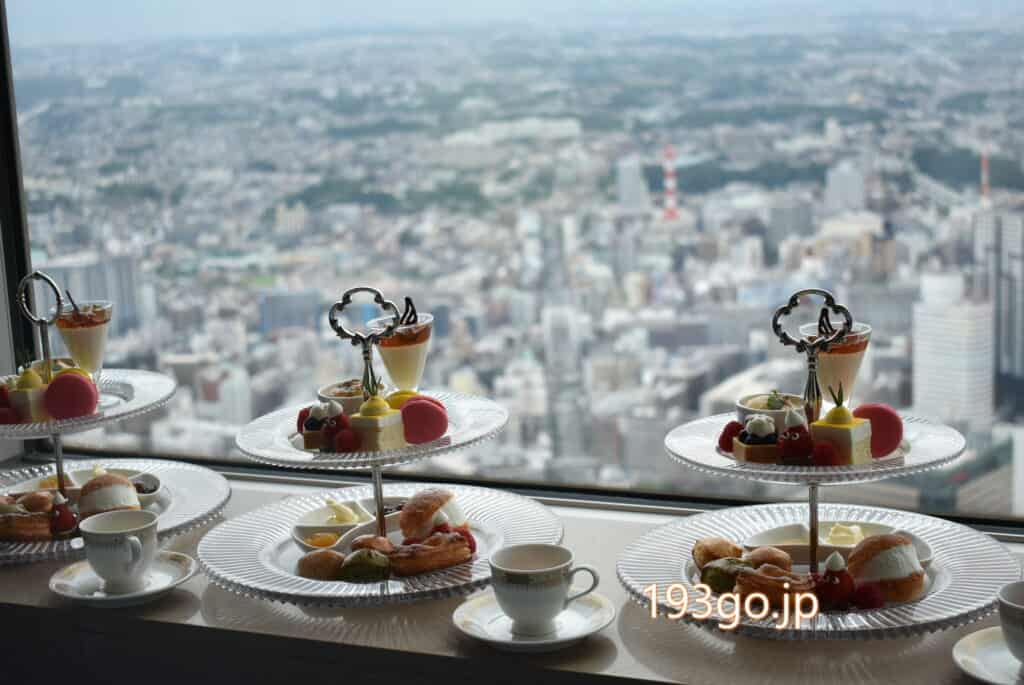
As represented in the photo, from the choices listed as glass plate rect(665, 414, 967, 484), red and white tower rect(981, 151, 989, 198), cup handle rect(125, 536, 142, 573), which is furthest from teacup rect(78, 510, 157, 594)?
red and white tower rect(981, 151, 989, 198)

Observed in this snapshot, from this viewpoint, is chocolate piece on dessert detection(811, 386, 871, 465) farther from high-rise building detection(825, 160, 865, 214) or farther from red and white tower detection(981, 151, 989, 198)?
high-rise building detection(825, 160, 865, 214)

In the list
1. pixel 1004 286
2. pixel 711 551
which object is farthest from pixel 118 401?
pixel 1004 286

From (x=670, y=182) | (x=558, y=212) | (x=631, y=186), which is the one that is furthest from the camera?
(x=558, y=212)

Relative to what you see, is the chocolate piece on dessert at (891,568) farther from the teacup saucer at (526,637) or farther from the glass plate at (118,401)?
the glass plate at (118,401)

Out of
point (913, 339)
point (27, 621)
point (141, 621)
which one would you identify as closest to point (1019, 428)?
point (913, 339)

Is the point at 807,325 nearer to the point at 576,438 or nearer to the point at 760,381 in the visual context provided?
the point at 760,381

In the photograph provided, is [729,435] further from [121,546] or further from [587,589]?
[121,546]
